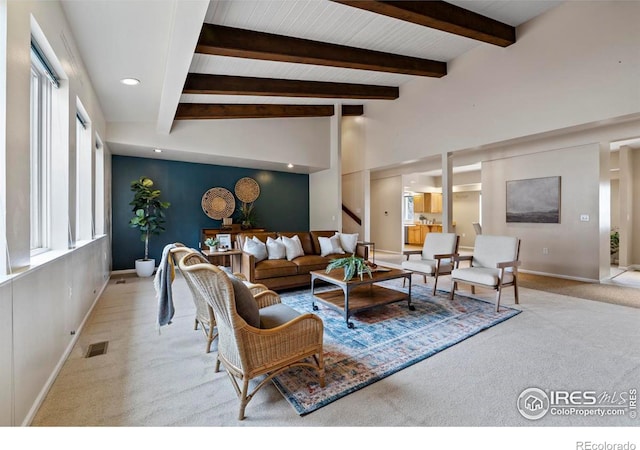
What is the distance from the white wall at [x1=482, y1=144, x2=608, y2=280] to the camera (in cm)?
498

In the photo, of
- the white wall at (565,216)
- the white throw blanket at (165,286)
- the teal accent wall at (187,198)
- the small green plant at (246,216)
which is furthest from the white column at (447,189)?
the white throw blanket at (165,286)

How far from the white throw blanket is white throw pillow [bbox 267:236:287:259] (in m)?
1.93

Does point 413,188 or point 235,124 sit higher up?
point 235,124

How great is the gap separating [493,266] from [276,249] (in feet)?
10.5

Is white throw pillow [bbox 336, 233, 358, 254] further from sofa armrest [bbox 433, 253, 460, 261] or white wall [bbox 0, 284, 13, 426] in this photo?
white wall [bbox 0, 284, 13, 426]

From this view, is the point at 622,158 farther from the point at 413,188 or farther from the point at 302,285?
the point at 302,285

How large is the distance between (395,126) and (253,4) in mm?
4268

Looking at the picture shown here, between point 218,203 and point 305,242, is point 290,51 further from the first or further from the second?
point 218,203

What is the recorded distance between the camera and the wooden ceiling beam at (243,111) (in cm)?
518

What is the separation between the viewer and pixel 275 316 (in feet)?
6.91

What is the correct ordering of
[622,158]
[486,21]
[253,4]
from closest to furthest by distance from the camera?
[253,4] < [486,21] < [622,158]

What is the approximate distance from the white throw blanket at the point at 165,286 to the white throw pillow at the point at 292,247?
2092 mm
